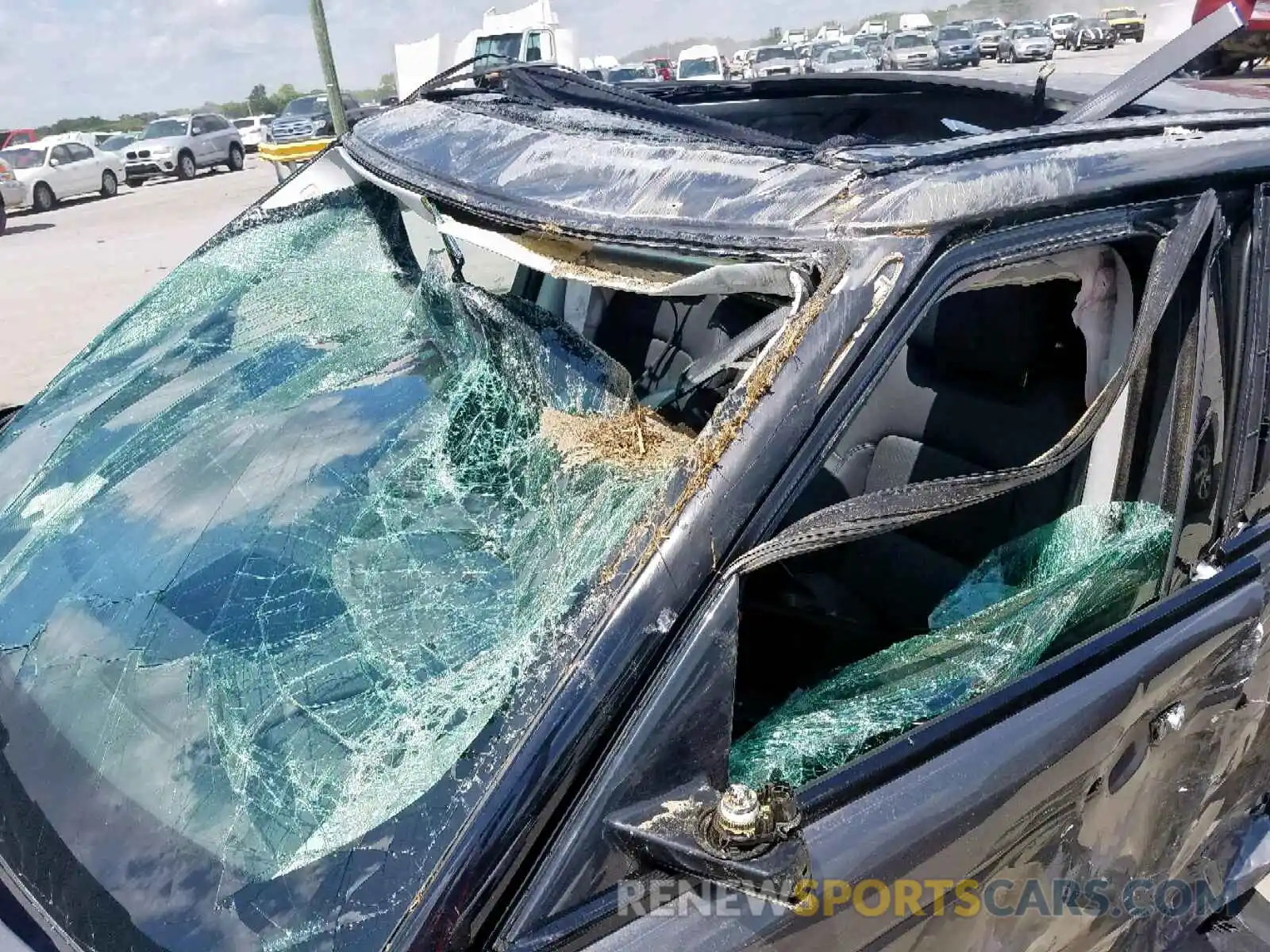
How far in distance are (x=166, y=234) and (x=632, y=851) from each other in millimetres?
16002

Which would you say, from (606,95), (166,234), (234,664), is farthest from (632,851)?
(166,234)

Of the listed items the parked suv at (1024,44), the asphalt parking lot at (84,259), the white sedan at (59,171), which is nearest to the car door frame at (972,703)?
the asphalt parking lot at (84,259)

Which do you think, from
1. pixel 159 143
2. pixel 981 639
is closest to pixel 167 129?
pixel 159 143

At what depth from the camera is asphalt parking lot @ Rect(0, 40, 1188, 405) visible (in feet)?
25.0

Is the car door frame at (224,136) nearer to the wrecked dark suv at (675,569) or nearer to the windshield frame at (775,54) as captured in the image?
the windshield frame at (775,54)

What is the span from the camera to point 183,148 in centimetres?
2473

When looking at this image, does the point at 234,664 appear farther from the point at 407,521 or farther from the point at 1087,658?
the point at 1087,658

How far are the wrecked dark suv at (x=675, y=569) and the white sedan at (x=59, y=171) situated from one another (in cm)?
2137

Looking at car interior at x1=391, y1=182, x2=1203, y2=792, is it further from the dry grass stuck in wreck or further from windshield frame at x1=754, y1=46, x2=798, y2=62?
windshield frame at x1=754, y1=46, x2=798, y2=62

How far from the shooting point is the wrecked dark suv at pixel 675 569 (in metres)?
0.99

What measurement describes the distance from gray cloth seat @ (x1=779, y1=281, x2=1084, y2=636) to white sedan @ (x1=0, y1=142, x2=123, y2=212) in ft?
71.5

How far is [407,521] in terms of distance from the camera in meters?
1.48

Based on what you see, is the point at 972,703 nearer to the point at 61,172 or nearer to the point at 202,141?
the point at 61,172

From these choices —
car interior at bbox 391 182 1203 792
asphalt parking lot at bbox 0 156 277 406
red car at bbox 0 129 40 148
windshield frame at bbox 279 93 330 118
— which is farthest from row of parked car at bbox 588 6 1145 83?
car interior at bbox 391 182 1203 792
